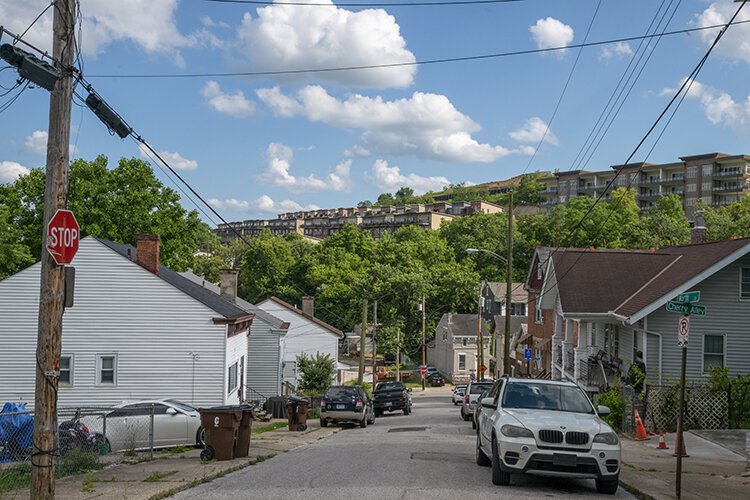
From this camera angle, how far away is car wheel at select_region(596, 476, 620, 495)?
470 inches

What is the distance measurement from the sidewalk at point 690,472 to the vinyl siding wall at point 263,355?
22.7m

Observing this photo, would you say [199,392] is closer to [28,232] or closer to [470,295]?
[28,232]

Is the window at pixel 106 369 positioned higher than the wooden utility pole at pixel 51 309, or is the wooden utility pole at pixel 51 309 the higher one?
the wooden utility pole at pixel 51 309

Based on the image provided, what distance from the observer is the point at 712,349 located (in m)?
25.6

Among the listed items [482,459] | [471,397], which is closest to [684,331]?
[482,459]

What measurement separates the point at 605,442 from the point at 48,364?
7905 millimetres

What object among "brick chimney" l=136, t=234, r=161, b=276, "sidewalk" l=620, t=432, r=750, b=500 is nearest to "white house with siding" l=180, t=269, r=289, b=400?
"brick chimney" l=136, t=234, r=161, b=276

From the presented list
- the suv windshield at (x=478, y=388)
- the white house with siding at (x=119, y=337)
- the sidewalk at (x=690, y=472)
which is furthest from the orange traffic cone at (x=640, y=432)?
the white house with siding at (x=119, y=337)

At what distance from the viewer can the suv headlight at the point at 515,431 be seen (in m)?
11.9

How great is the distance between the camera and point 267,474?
1386 centimetres

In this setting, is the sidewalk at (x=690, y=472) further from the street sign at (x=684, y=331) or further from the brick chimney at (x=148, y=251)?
the brick chimney at (x=148, y=251)

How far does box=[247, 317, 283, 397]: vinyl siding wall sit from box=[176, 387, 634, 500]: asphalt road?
2064cm

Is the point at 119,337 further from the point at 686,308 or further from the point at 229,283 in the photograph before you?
the point at 686,308

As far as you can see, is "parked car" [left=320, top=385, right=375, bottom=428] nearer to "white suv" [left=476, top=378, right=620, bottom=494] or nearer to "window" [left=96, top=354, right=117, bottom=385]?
"window" [left=96, top=354, right=117, bottom=385]
